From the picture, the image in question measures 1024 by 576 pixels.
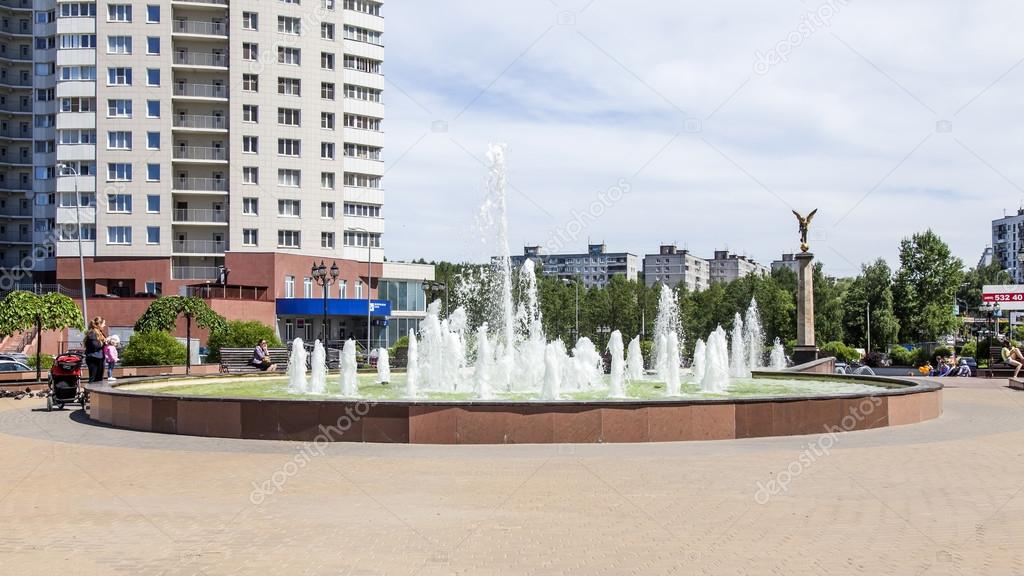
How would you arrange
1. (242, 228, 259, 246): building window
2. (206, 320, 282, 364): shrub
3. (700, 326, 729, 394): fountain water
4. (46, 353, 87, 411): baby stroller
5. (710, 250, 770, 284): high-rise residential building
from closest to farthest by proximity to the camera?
(46, 353, 87, 411): baby stroller → (700, 326, 729, 394): fountain water → (206, 320, 282, 364): shrub → (242, 228, 259, 246): building window → (710, 250, 770, 284): high-rise residential building

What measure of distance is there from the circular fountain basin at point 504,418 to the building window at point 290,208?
47.1 meters

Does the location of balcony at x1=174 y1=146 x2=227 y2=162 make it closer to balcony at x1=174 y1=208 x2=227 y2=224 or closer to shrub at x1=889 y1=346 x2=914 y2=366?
balcony at x1=174 y1=208 x2=227 y2=224

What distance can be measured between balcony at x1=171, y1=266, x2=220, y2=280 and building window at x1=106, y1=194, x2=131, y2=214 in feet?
16.0

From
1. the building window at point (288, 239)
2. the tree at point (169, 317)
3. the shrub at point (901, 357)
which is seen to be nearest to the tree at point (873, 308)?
the shrub at point (901, 357)

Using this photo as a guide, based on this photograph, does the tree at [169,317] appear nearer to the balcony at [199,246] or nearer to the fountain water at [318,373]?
the fountain water at [318,373]

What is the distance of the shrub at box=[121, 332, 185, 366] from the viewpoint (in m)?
30.8

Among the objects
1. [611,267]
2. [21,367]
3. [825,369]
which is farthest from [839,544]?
[611,267]

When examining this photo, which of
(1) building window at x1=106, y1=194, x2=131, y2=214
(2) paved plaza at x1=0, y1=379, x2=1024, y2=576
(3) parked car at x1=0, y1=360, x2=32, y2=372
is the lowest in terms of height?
(3) parked car at x1=0, y1=360, x2=32, y2=372

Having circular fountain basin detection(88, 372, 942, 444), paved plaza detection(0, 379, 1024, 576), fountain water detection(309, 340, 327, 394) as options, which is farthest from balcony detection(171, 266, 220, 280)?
paved plaza detection(0, 379, 1024, 576)

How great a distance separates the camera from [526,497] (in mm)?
9086

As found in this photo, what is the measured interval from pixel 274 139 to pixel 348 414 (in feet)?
167

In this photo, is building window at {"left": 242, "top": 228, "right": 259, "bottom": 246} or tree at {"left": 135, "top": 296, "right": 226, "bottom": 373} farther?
building window at {"left": 242, "top": 228, "right": 259, "bottom": 246}

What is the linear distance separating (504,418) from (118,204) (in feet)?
175

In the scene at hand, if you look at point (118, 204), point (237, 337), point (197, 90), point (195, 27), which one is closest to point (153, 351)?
point (237, 337)
